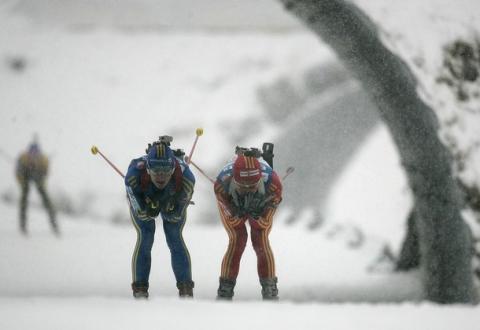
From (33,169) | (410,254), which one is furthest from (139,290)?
(410,254)

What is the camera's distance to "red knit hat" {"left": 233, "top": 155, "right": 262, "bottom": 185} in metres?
4.17

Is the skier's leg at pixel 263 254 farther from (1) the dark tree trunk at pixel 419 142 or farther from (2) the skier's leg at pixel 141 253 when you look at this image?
(1) the dark tree trunk at pixel 419 142

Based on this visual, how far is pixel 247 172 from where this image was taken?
417 centimetres

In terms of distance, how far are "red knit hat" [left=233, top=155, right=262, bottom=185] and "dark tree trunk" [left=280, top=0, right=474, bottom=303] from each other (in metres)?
1.73

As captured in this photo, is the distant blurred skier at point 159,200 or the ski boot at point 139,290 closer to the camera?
the distant blurred skier at point 159,200

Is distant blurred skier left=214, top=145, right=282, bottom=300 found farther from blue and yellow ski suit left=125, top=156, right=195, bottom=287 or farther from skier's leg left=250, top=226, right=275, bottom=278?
blue and yellow ski suit left=125, top=156, right=195, bottom=287

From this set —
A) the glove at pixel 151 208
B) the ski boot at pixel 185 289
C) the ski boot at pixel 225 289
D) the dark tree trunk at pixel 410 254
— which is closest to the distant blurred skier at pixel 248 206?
the ski boot at pixel 225 289

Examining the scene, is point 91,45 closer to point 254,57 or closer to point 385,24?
point 254,57

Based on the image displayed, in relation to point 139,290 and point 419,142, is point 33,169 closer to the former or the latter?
point 139,290

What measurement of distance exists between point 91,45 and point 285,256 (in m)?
10.9

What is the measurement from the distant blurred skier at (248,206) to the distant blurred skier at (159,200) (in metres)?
0.25

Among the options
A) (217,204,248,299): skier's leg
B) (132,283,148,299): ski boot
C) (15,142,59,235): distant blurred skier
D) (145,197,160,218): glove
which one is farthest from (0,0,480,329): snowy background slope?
(15,142,59,235): distant blurred skier

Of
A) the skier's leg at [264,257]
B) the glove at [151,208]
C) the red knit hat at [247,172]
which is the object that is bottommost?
the skier's leg at [264,257]

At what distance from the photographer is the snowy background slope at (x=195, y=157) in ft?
13.5
